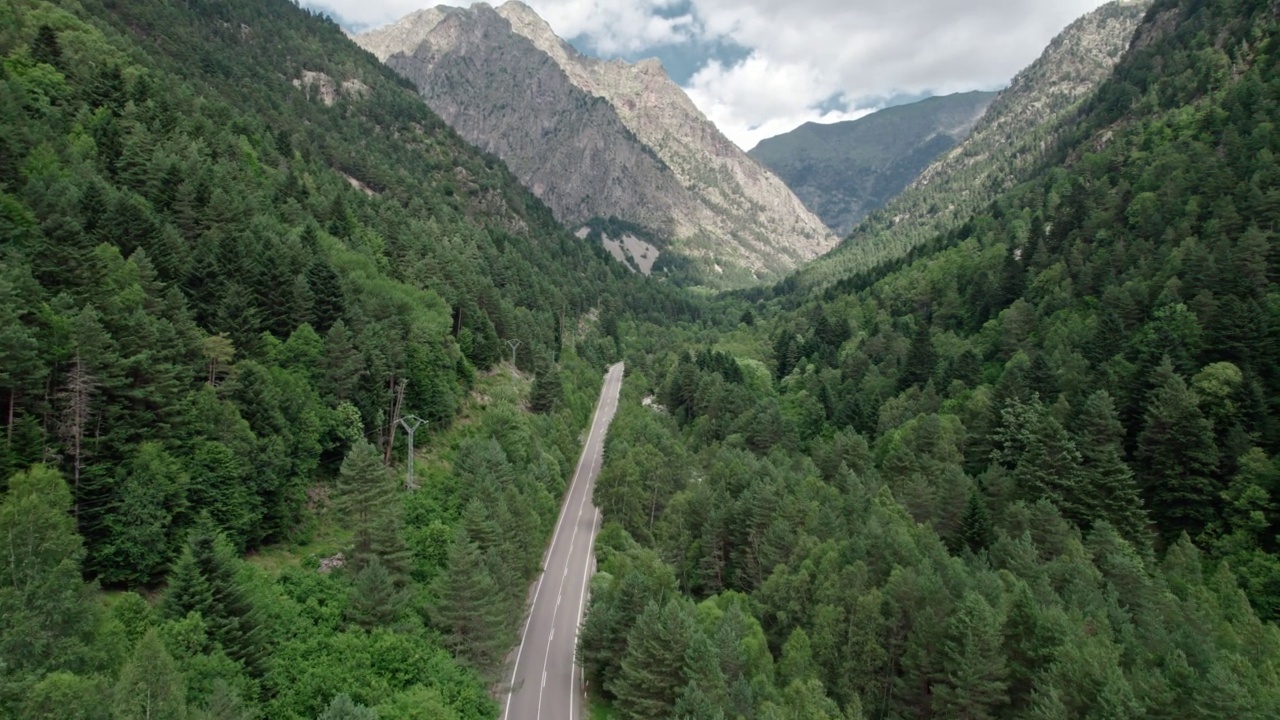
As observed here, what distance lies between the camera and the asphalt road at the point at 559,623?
37094 mm

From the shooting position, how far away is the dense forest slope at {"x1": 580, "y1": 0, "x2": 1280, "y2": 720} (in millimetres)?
32125

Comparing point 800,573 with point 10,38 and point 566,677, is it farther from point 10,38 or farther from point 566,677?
point 10,38

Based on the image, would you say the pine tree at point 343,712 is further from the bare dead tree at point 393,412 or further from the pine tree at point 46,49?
the pine tree at point 46,49

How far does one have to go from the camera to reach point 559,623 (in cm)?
4594

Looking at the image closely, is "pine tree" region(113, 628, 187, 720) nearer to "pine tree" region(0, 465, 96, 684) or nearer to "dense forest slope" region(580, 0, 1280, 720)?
"pine tree" region(0, 465, 96, 684)

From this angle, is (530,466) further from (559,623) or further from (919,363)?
(919,363)

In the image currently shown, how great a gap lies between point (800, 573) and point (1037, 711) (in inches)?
584

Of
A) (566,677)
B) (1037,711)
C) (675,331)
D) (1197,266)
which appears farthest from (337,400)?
(675,331)

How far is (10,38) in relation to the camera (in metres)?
62.7

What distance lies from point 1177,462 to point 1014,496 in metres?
11.5

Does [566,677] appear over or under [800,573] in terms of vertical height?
under

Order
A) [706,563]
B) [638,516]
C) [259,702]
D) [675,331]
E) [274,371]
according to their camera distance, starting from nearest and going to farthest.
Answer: [259,702]
[274,371]
[706,563]
[638,516]
[675,331]

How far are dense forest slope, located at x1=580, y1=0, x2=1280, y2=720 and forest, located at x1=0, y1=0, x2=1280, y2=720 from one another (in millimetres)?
269

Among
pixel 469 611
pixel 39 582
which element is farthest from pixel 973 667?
pixel 39 582
